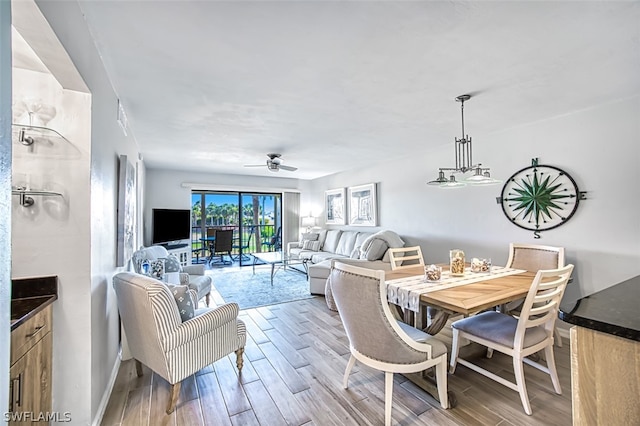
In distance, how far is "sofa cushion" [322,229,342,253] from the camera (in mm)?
6301

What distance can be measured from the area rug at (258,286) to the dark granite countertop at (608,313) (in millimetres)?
3733

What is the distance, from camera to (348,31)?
1614 mm

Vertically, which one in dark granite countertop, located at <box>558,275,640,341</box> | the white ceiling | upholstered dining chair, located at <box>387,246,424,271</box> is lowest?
upholstered dining chair, located at <box>387,246,424,271</box>

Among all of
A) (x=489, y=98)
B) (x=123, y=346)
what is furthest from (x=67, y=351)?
(x=489, y=98)

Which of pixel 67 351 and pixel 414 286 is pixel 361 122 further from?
pixel 67 351

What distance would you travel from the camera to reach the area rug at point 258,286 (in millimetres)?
4398

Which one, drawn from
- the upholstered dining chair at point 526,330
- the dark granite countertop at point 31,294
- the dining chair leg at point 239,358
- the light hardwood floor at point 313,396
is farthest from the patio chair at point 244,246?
the upholstered dining chair at point 526,330

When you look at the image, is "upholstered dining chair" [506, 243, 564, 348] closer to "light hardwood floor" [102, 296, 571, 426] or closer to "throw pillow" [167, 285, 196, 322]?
"light hardwood floor" [102, 296, 571, 426]

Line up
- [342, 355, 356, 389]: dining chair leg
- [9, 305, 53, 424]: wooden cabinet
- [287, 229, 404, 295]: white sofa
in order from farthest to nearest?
1. [287, 229, 404, 295]: white sofa
2. [342, 355, 356, 389]: dining chair leg
3. [9, 305, 53, 424]: wooden cabinet

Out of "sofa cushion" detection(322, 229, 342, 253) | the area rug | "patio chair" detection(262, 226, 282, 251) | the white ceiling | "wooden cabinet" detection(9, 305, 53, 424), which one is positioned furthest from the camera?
"patio chair" detection(262, 226, 282, 251)

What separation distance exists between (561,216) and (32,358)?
4.33 meters

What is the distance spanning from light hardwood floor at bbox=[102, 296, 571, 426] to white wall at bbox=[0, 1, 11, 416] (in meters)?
1.51

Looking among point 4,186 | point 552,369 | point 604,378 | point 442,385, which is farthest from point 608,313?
point 4,186

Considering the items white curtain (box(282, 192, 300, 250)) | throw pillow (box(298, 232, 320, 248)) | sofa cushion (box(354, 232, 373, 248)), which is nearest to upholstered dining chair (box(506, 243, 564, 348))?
sofa cushion (box(354, 232, 373, 248))
